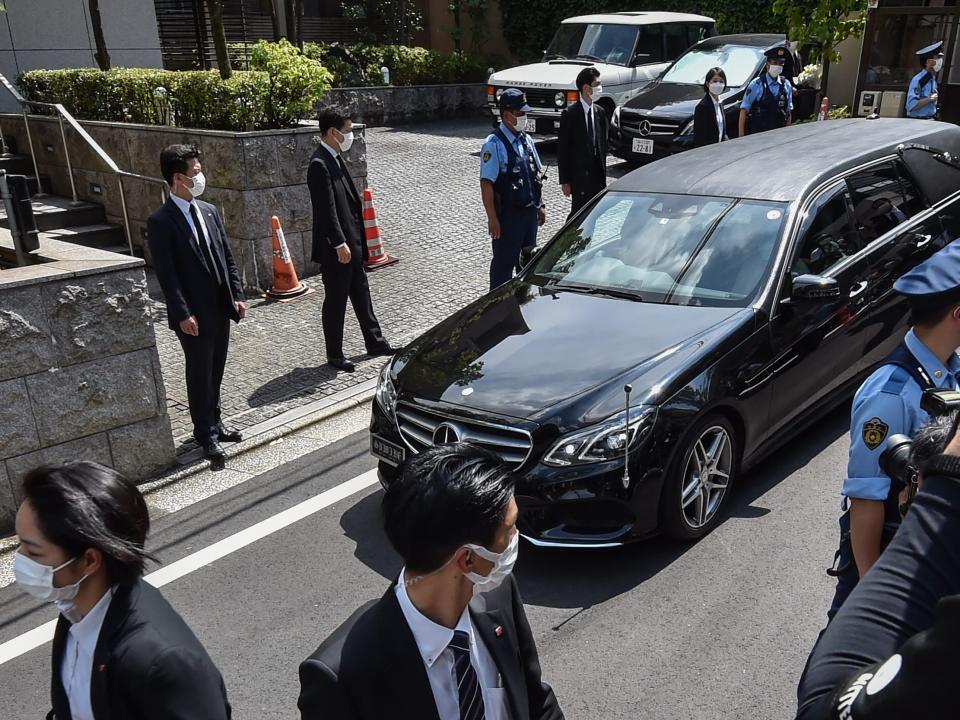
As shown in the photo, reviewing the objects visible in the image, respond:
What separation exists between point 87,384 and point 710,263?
3.84 m

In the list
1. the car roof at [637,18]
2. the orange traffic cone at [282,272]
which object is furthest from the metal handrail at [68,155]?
the car roof at [637,18]

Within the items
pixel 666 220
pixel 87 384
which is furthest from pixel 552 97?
pixel 87 384

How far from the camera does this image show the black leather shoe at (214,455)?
237 inches

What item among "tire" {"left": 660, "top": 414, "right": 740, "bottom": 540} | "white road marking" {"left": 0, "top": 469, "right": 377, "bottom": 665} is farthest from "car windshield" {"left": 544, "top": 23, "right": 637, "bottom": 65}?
"tire" {"left": 660, "top": 414, "right": 740, "bottom": 540}

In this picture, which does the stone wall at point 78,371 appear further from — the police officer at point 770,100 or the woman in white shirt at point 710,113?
the police officer at point 770,100

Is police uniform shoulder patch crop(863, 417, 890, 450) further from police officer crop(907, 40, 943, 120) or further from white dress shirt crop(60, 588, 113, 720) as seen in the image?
police officer crop(907, 40, 943, 120)

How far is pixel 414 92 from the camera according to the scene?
19656 millimetres

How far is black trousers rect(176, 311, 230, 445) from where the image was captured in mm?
5898

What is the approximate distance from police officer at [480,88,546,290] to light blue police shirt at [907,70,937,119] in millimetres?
6587

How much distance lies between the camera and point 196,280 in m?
5.83

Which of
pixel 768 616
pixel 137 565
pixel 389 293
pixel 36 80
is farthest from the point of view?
pixel 36 80

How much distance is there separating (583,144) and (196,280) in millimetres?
4824

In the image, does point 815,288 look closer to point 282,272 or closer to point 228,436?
point 228,436

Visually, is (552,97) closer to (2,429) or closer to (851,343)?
(851,343)
